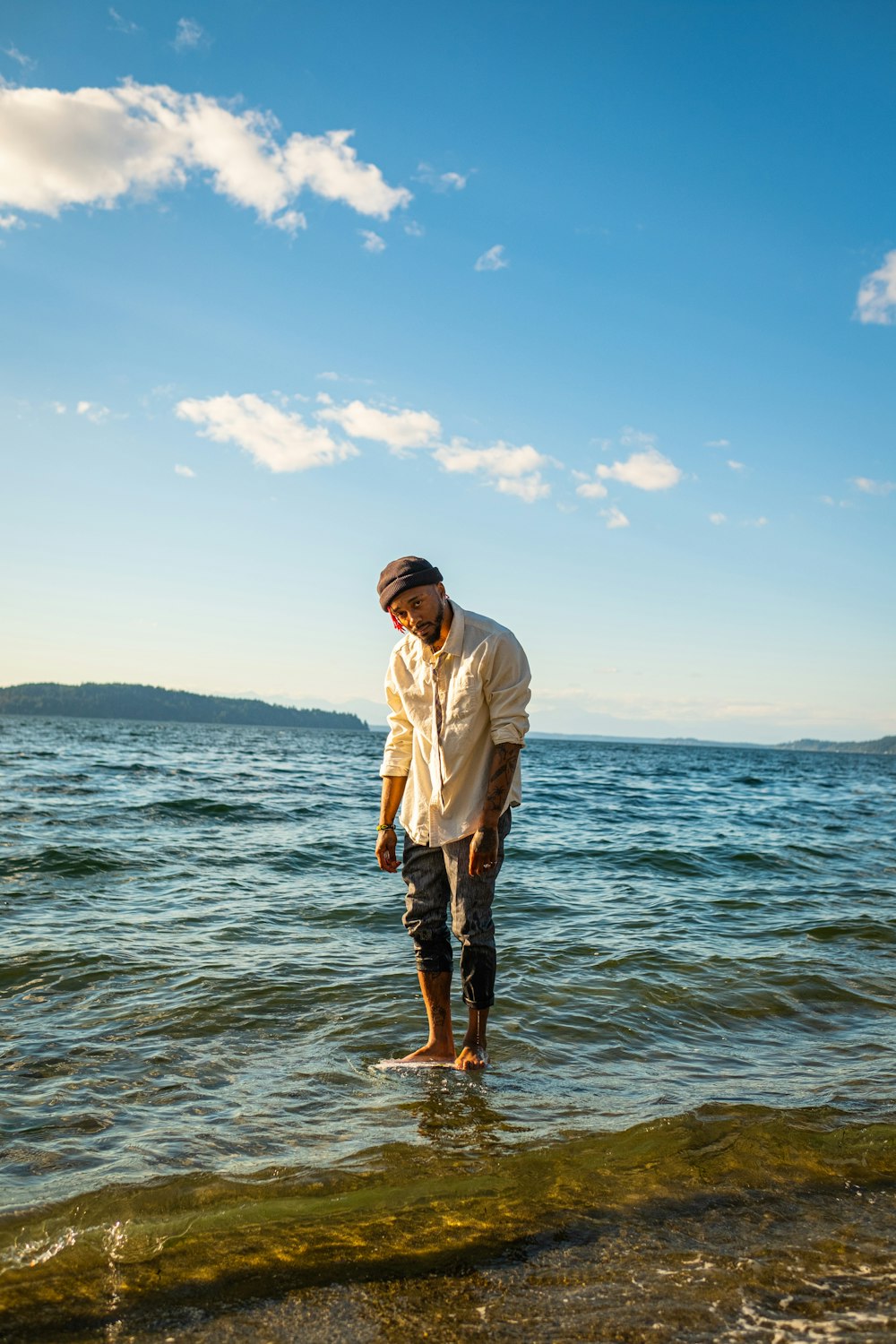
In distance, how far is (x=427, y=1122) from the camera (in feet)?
13.0

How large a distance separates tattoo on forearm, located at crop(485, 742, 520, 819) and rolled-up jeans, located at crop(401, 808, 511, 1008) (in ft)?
0.42

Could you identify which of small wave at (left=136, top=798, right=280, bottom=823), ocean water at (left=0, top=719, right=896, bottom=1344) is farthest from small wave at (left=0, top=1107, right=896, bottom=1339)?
small wave at (left=136, top=798, right=280, bottom=823)

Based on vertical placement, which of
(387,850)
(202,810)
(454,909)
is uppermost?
(387,850)

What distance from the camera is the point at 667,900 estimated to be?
9602mm

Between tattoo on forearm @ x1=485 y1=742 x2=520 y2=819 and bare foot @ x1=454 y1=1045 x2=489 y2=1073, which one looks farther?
bare foot @ x1=454 y1=1045 x2=489 y2=1073

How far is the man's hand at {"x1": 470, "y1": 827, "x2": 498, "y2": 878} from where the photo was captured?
4.36m

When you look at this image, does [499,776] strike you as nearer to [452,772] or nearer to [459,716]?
[452,772]

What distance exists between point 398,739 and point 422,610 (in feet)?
2.98

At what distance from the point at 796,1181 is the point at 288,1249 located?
75.1 inches

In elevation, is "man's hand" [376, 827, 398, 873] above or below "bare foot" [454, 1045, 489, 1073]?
above

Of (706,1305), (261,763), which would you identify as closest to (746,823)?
(706,1305)

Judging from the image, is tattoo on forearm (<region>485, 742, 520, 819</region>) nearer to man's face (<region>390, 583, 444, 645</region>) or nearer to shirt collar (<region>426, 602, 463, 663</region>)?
shirt collar (<region>426, 602, 463, 663</region>)

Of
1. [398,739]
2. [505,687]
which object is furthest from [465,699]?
[398,739]

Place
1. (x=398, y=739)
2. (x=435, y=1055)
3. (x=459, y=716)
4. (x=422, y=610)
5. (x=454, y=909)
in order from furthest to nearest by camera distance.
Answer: (x=398, y=739) < (x=435, y=1055) < (x=454, y=909) < (x=459, y=716) < (x=422, y=610)
